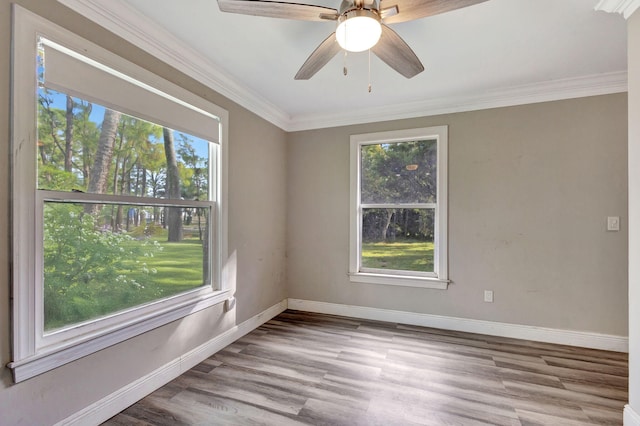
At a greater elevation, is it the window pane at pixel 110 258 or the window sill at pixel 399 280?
the window pane at pixel 110 258

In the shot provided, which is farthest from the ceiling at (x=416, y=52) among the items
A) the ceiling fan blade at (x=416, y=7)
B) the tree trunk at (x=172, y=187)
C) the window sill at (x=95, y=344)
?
the window sill at (x=95, y=344)

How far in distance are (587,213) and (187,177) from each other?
11.8ft

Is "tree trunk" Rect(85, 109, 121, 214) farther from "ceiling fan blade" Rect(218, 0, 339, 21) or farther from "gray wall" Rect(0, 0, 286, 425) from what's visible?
"ceiling fan blade" Rect(218, 0, 339, 21)

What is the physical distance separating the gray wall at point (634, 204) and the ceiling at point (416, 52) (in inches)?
15.0

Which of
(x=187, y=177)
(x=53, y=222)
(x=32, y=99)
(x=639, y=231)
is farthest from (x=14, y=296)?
(x=639, y=231)

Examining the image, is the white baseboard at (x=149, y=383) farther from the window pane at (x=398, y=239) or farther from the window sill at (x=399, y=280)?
the window pane at (x=398, y=239)

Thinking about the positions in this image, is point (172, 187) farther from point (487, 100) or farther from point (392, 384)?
point (487, 100)

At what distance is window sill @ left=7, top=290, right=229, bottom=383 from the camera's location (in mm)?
1414

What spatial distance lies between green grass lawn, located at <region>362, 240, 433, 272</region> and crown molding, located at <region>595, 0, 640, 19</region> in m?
2.25

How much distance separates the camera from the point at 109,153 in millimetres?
1878

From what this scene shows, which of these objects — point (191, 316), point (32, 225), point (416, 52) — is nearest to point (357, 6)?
point (416, 52)

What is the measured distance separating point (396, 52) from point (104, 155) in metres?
1.91

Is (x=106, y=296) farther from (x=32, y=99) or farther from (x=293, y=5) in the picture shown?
(x=293, y=5)

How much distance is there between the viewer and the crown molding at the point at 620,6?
161 centimetres
